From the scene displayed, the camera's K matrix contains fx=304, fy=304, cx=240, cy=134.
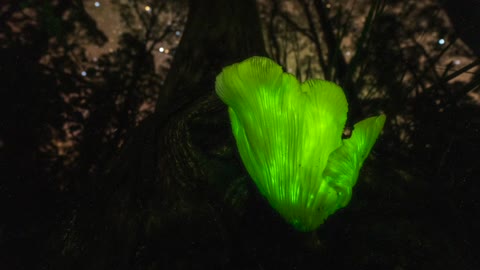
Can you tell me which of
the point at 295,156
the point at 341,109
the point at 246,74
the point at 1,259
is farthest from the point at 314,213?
the point at 1,259

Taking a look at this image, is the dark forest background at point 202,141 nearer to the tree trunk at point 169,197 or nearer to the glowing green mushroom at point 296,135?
the tree trunk at point 169,197

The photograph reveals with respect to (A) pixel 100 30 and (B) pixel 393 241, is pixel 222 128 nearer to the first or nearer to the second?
(B) pixel 393 241

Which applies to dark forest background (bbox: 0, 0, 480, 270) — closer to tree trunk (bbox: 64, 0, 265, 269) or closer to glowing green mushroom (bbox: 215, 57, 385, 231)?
tree trunk (bbox: 64, 0, 265, 269)

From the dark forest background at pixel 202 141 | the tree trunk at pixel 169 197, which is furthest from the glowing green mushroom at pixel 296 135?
the tree trunk at pixel 169 197

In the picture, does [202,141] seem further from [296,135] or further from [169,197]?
[296,135]

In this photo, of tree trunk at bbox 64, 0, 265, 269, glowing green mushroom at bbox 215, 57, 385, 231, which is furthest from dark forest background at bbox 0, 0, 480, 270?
glowing green mushroom at bbox 215, 57, 385, 231
